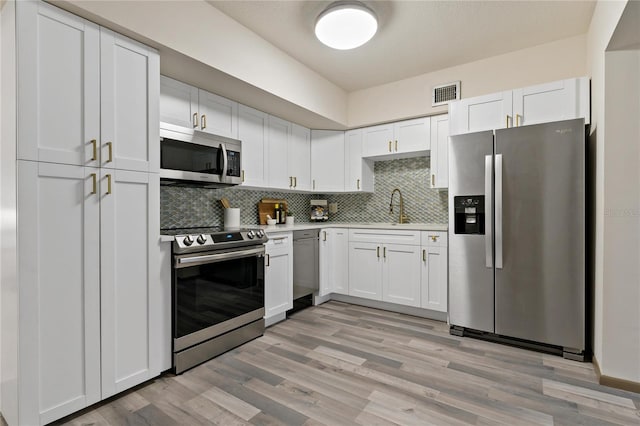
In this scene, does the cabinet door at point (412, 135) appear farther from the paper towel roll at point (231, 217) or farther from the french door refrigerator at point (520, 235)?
the paper towel roll at point (231, 217)

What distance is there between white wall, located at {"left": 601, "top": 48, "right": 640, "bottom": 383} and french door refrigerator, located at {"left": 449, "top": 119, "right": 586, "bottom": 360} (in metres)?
0.33

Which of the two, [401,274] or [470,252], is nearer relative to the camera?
[470,252]

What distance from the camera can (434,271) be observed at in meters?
3.30

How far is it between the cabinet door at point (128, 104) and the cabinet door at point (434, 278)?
2.60 meters

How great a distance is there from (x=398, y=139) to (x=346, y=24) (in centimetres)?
169

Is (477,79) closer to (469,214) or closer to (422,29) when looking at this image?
(422,29)

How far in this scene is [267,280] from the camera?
10.2ft

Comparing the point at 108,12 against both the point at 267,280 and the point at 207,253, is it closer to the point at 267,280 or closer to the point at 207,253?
the point at 207,253

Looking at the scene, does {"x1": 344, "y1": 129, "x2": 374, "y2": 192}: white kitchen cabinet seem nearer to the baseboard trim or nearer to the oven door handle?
the oven door handle

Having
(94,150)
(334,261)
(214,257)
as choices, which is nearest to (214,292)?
(214,257)

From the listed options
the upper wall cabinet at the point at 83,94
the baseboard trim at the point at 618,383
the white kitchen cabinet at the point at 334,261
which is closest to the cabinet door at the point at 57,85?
the upper wall cabinet at the point at 83,94

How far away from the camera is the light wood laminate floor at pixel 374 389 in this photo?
1770 millimetres

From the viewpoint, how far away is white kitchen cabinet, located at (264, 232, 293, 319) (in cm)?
311

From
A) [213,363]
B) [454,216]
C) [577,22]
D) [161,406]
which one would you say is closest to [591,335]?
[454,216]
